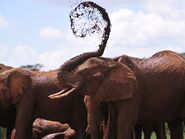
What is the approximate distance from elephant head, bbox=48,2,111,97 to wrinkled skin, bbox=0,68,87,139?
6.49 feet

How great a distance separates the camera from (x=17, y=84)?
12.0m

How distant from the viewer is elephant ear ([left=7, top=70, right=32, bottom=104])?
39.1 ft

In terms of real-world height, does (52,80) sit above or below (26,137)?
above

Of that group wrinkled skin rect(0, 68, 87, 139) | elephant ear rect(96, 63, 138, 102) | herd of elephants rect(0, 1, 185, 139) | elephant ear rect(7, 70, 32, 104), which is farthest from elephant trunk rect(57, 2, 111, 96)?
elephant ear rect(7, 70, 32, 104)

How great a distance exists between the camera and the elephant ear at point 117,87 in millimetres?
9805

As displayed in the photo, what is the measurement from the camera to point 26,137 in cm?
1204

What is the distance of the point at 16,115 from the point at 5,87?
23.3 inches

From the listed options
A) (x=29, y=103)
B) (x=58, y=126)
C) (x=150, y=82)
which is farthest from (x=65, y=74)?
(x=58, y=126)

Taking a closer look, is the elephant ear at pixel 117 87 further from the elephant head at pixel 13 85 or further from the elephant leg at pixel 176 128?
the elephant head at pixel 13 85

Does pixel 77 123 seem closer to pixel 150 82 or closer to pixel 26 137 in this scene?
pixel 26 137

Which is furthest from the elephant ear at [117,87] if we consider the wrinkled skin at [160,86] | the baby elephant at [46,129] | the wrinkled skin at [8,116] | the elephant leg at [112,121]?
the baby elephant at [46,129]

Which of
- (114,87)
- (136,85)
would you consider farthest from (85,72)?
(136,85)

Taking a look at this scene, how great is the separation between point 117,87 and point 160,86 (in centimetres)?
91

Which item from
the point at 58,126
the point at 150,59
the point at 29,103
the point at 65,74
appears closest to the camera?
the point at 65,74
